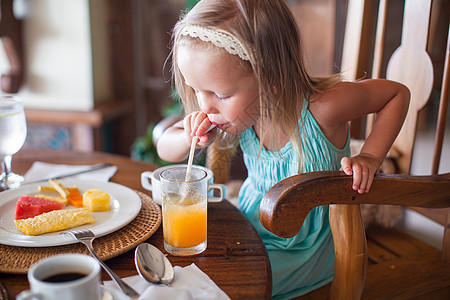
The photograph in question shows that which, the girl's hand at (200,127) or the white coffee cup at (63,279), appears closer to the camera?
the white coffee cup at (63,279)

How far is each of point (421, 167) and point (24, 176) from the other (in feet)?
9.73

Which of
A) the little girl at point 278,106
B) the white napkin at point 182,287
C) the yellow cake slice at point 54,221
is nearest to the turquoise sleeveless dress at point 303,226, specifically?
the little girl at point 278,106

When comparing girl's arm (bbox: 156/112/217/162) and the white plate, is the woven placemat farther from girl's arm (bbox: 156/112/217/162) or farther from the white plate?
girl's arm (bbox: 156/112/217/162)

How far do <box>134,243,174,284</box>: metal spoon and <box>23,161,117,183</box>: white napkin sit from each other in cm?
46

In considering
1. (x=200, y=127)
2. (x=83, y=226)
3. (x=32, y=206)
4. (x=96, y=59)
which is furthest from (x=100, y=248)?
(x=96, y=59)

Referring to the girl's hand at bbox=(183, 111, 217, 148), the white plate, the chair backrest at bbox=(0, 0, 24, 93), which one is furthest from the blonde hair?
the chair backrest at bbox=(0, 0, 24, 93)

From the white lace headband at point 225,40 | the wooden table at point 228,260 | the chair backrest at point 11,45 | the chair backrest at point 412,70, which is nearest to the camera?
the wooden table at point 228,260

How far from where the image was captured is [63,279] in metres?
0.50

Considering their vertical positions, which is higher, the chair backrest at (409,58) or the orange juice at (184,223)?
the chair backrest at (409,58)

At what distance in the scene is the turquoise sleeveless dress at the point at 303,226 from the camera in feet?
3.01

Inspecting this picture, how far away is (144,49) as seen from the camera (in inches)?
116

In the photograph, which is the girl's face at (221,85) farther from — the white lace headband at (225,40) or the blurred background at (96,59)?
the blurred background at (96,59)

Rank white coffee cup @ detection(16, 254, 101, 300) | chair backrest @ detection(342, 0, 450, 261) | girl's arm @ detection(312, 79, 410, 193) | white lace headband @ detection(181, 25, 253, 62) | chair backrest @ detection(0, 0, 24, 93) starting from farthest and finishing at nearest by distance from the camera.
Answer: chair backrest @ detection(0, 0, 24, 93) < chair backrest @ detection(342, 0, 450, 261) < girl's arm @ detection(312, 79, 410, 193) < white lace headband @ detection(181, 25, 253, 62) < white coffee cup @ detection(16, 254, 101, 300)

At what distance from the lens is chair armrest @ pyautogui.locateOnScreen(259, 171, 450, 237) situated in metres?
0.67
